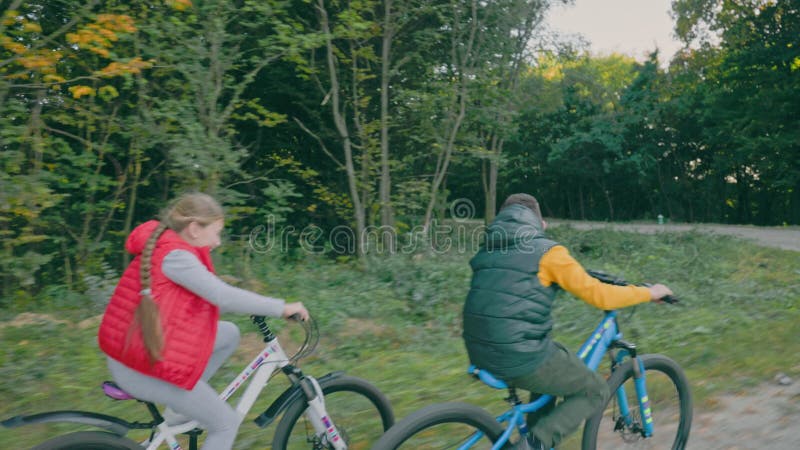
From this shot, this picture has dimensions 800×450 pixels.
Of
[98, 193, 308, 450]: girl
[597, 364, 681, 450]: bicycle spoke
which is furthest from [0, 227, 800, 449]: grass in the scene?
[98, 193, 308, 450]: girl

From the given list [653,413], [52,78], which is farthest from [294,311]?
[52,78]

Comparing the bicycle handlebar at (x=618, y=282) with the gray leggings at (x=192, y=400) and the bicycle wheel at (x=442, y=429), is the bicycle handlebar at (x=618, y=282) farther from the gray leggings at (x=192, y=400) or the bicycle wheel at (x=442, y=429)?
the gray leggings at (x=192, y=400)

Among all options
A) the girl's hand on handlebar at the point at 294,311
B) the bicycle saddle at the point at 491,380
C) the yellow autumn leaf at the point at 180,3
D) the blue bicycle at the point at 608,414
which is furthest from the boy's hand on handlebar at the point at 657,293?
the yellow autumn leaf at the point at 180,3

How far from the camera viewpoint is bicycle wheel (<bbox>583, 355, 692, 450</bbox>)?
3.74 metres

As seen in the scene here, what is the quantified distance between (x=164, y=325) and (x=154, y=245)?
1.21ft

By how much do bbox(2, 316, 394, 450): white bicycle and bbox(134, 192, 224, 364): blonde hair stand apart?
430 millimetres

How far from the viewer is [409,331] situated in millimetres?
A: 8430

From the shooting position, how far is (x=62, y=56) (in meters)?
8.48

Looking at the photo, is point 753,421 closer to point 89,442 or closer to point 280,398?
point 280,398

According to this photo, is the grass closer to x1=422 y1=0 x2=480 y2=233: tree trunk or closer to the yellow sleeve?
the yellow sleeve

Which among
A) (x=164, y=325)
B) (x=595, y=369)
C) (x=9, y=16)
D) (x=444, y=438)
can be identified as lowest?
(x=444, y=438)

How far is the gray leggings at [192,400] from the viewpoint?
9.77 feet

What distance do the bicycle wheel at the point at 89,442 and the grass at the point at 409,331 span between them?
1636mm

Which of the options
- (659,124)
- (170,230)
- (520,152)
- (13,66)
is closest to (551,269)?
(170,230)
